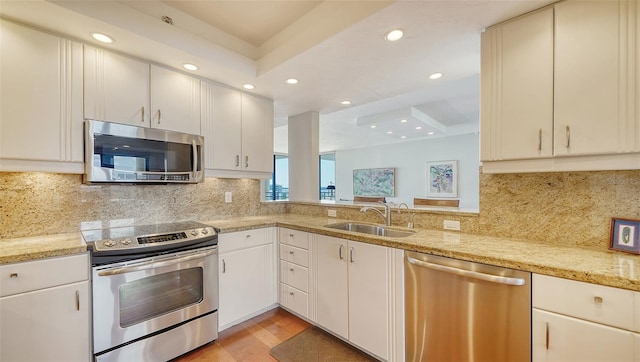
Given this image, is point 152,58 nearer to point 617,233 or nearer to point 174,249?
point 174,249

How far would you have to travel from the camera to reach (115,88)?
1.85m

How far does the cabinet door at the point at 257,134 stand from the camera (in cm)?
267

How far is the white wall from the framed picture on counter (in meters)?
3.73

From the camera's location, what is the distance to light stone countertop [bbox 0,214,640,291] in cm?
109

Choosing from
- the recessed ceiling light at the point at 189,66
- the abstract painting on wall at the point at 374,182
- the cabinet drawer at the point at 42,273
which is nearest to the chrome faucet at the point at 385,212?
the recessed ceiling light at the point at 189,66

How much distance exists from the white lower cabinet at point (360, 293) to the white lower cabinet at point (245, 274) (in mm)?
565

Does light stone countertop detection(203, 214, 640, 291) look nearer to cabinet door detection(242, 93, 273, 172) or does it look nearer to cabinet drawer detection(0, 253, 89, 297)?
cabinet door detection(242, 93, 273, 172)

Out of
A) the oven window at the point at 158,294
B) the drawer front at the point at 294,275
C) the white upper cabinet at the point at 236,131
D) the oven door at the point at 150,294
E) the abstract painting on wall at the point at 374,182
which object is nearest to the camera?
the oven door at the point at 150,294

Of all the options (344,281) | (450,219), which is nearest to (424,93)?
(450,219)

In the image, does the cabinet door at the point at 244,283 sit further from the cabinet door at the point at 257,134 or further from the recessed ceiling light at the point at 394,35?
the recessed ceiling light at the point at 394,35

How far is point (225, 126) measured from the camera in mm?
2512

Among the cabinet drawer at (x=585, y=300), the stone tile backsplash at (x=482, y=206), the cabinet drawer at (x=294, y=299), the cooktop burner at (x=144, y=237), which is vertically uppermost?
the stone tile backsplash at (x=482, y=206)

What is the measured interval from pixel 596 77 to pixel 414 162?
18.5 feet

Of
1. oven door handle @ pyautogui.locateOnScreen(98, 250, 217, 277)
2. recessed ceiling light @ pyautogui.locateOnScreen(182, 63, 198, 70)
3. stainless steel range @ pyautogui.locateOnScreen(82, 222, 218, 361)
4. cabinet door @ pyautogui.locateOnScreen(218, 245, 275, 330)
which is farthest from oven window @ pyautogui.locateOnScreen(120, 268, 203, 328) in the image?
recessed ceiling light @ pyautogui.locateOnScreen(182, 63, 198, 70)
